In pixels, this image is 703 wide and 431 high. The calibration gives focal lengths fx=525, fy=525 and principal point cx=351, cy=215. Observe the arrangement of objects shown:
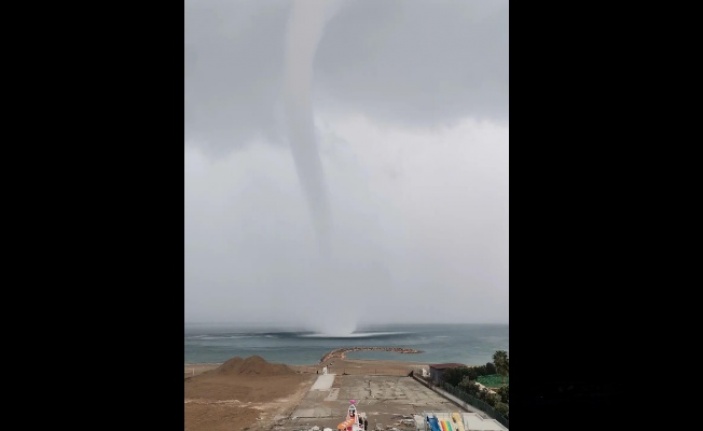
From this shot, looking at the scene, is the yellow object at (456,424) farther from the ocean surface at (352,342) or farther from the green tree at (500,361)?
the ocean surface at (352,342)

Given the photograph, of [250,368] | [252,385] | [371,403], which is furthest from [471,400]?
[250,368]

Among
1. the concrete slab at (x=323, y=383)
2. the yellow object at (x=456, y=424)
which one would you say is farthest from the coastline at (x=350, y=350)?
the yellow object at (x=456, y=424)

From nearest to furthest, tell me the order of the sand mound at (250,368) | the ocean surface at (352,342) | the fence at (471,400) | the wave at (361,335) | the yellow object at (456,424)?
the yellow object at (456,424) → the fence at (471,400) → the ocean surface at (352,342) → the sand mound at (250,368) → the wave at (361,335)

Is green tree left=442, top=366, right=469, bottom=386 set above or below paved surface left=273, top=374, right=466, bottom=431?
above

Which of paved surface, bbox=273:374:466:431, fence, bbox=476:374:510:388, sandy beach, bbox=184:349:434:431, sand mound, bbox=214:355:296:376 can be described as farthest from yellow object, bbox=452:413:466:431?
sand mound, bbox=214:355:296:376

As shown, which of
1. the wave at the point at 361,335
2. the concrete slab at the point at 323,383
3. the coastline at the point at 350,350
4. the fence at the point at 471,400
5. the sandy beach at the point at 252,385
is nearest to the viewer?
the fence at the point at 471,400

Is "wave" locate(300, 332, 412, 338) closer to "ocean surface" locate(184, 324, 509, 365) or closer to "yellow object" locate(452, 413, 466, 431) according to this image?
"ocean surface" locate(184, 324, 509, 365)
